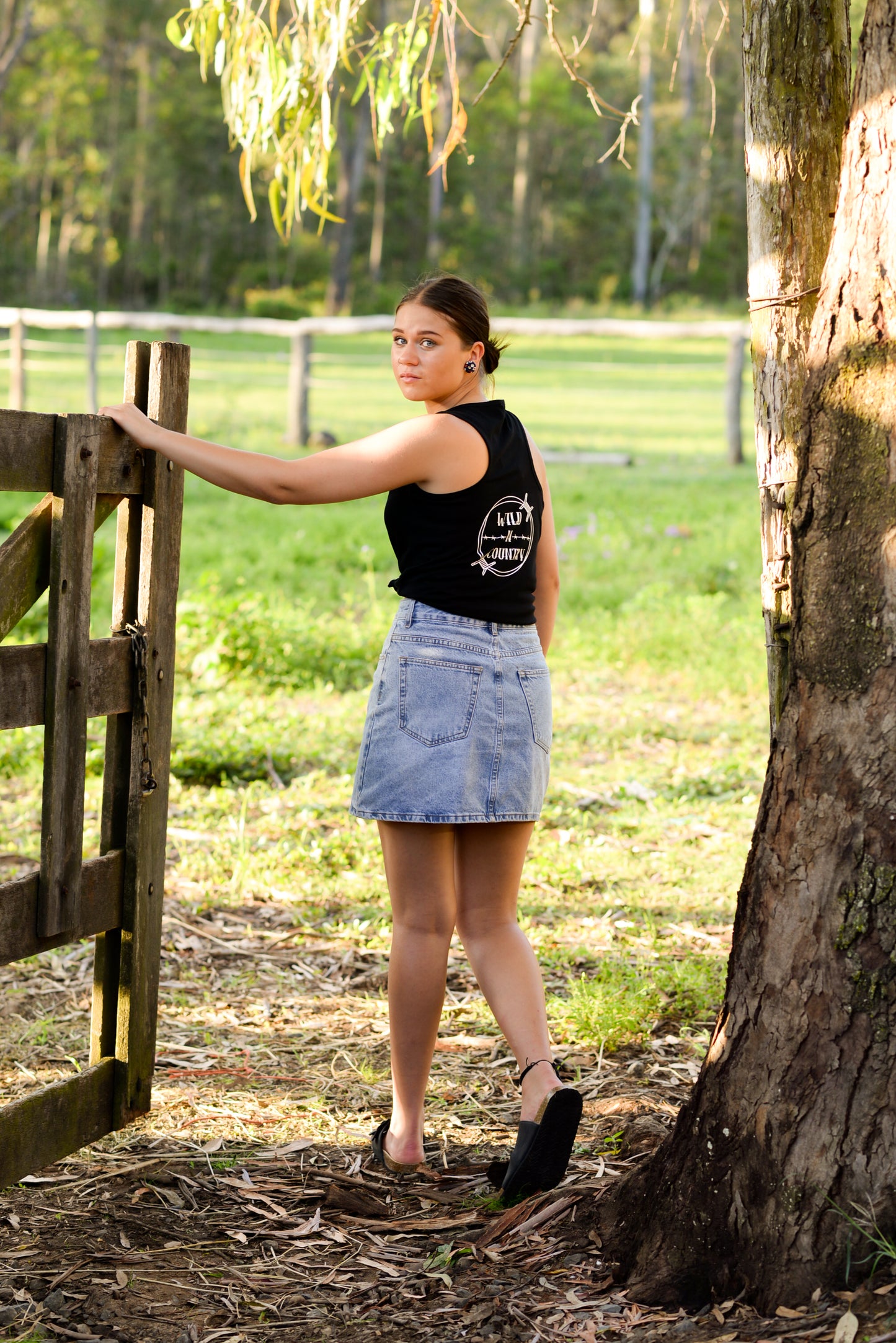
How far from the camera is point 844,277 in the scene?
2445 millimetres

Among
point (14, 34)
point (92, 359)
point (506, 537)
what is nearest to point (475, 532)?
point (506, 537)

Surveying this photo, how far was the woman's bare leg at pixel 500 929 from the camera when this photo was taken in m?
3.20

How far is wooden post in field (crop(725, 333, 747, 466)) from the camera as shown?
17531mm

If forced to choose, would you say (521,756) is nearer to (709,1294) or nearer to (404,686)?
(404,686)

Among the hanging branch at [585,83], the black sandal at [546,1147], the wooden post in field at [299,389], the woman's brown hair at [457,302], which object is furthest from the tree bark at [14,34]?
the black sandal at [546,1147]

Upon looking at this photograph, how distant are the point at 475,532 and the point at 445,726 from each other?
0.44 meters

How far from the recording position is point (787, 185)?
2848 millimetres

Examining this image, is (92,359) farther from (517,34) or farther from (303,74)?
(517,34)

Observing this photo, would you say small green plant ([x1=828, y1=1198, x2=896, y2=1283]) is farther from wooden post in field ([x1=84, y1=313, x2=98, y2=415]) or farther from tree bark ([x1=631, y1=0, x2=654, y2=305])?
tree bark ([x1=631, y1=0, x2=654, y2=305])

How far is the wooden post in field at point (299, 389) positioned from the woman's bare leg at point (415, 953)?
13.9 metres

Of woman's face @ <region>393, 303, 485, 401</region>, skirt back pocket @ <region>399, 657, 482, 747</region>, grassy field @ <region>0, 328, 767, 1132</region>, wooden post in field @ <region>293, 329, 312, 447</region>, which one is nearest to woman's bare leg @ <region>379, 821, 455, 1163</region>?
skirt back pocket @ <region>399, 657, 482, 747</region>

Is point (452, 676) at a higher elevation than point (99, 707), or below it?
higher

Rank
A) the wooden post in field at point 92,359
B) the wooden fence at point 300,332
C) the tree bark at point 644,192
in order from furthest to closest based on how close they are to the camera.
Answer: the tree bark at point 644,192, the wooden post in field at point 92,359, the wooden fence at point 300,332

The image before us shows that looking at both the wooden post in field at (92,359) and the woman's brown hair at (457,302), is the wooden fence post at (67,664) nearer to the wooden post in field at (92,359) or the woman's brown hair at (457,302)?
the woman's brown hair at (457,302)
